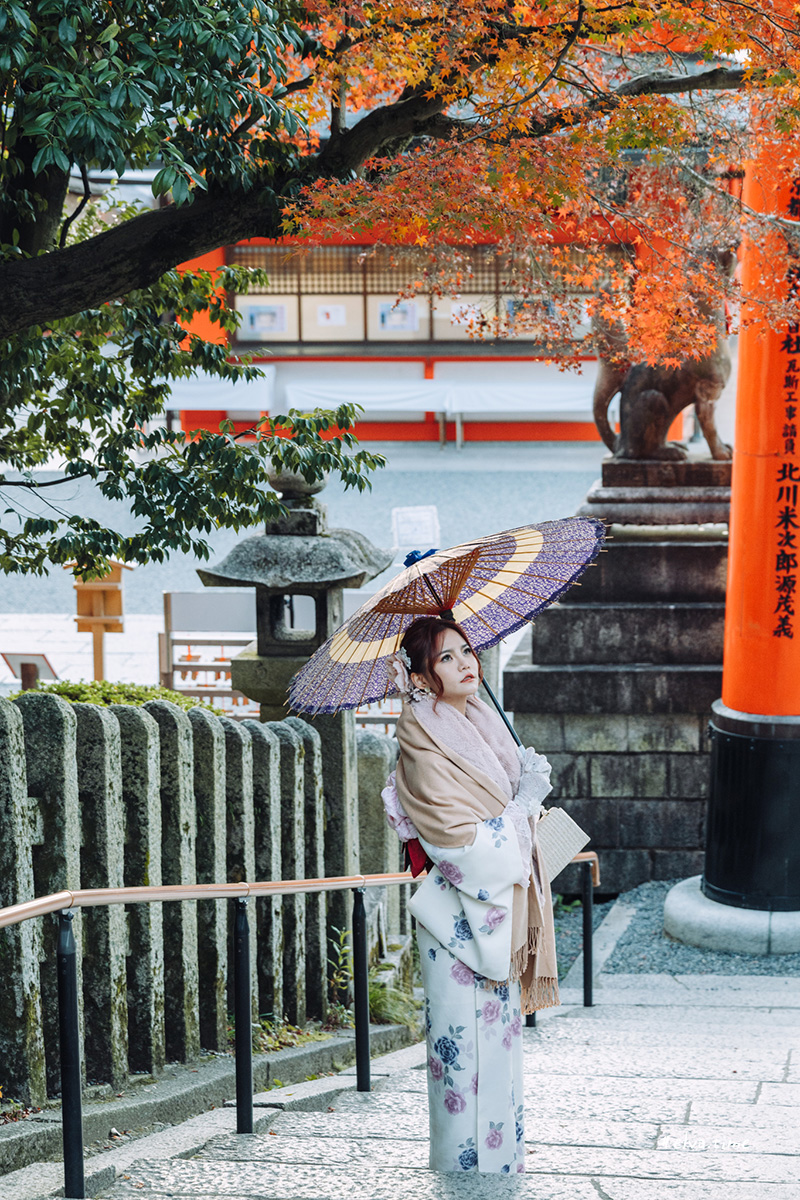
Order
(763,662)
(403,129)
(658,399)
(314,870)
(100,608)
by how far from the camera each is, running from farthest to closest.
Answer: (100,608), (658,399), (763,662), (314,870), (403,129)

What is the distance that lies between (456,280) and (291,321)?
16.7m

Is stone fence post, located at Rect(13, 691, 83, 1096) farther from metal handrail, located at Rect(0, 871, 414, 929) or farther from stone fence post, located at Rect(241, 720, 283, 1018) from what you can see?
stone fence post, located at Rect(241, 720, 283, 1018)

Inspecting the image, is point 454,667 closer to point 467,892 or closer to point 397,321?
point 467,892

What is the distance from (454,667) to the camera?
3.04 metres

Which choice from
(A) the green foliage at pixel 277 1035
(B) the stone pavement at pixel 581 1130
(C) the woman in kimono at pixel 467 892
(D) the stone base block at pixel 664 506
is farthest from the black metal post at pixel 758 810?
(C) the woman in kimono at pixel 467 892

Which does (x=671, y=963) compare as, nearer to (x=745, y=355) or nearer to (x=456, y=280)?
(x=745, y=355)

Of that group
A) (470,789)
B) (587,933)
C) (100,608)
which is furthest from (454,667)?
(100,608)

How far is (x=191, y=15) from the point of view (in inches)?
125

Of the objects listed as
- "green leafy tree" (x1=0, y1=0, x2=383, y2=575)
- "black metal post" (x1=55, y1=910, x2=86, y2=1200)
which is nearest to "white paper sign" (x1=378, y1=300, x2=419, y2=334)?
"green leafy tree" (x1=0, y1=0, x2=383, y2=575)

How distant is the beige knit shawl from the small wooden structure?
7602mm

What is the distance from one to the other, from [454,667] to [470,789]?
11.8 inches

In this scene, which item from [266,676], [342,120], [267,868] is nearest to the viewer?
[342,120]

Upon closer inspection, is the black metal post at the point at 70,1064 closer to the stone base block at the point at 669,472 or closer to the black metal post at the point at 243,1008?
the black metal post at the point at 243,1008

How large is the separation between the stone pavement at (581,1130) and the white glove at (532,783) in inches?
33.3
